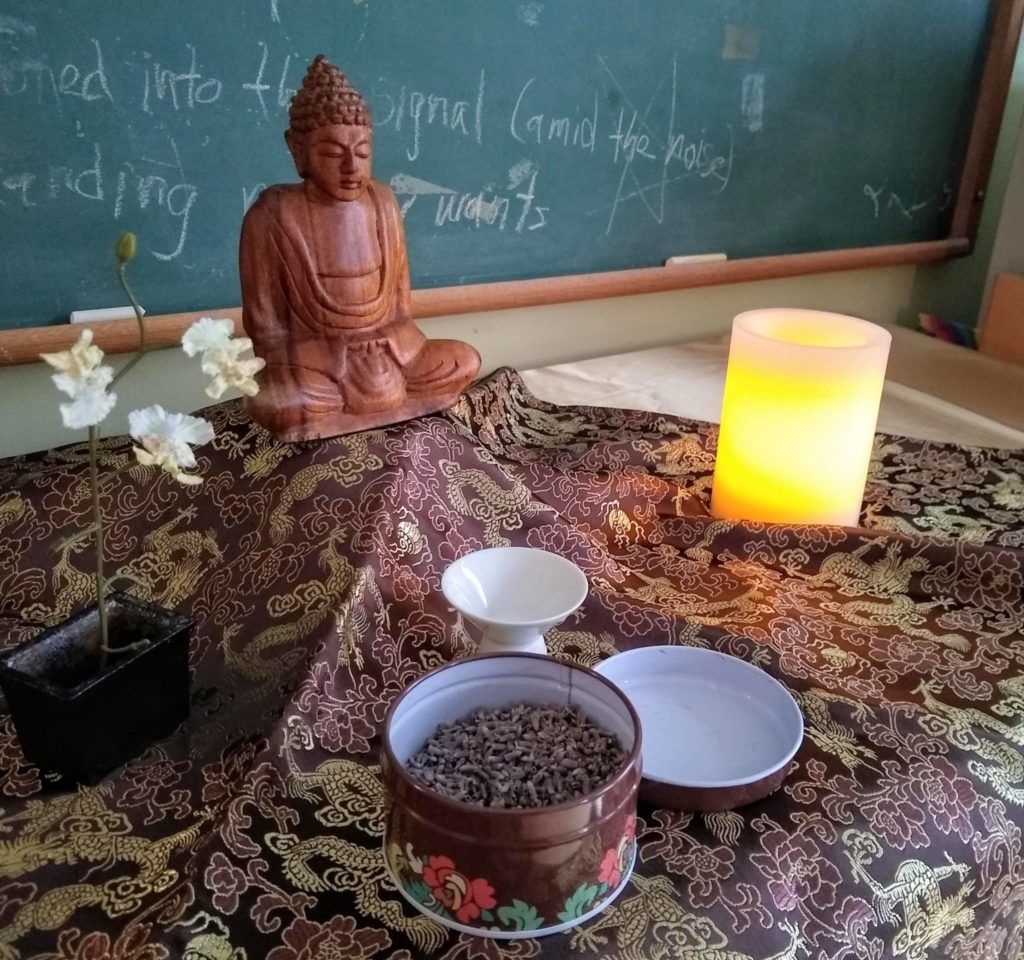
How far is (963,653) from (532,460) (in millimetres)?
492

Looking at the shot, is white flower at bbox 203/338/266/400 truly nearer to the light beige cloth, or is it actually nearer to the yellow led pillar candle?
the yellow led pillar candle

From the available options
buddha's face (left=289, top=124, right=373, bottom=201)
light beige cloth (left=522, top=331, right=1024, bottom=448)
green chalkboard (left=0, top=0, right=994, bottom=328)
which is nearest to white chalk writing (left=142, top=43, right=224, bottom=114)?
green chalkboard (left=0, top=0, right=994, bottom=328)

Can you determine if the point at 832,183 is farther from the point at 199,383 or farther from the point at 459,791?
the point at 459,791

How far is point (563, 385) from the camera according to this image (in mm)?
1382

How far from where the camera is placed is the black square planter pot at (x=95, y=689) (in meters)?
0.61

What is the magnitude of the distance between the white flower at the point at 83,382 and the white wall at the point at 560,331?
64 centimetres

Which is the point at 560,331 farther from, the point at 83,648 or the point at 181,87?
the point at 83,648

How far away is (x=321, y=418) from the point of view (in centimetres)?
86

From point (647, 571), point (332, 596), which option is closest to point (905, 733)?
point (647, 571)

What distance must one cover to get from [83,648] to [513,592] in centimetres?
31

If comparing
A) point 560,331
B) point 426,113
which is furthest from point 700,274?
point 426,113

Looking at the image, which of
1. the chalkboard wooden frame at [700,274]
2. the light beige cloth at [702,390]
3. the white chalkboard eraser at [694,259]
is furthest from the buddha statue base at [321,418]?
the white chalkboard eraser at [694,259]

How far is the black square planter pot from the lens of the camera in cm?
61

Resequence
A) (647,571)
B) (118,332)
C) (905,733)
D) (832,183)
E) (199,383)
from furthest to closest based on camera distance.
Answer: (832,183), (199,383), (118,332), (647,571), (905,733)
